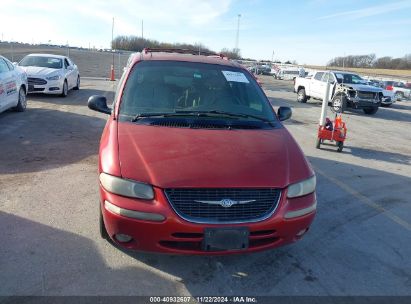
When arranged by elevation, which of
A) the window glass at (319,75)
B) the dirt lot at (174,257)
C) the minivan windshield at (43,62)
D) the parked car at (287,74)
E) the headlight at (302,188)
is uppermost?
the parked car at (287,74)

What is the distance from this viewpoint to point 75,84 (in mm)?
16750

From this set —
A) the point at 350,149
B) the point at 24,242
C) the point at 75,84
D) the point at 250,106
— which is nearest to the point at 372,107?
the point at 350,149

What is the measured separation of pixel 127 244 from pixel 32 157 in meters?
4.16

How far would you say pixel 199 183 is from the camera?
3100 millimetres

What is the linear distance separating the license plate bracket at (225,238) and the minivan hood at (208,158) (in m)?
0.34

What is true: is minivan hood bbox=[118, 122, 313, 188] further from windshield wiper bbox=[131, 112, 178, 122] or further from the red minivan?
windshield wiper bbox=[131, 112, 178, 122]

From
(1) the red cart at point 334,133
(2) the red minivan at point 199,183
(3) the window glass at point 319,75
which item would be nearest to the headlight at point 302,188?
(2) the red minivan at point 199,183

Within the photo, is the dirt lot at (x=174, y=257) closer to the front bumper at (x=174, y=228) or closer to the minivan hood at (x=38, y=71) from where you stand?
the front bumper at (x=174, y=228)

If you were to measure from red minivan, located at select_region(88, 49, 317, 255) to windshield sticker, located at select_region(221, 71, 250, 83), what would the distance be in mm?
793

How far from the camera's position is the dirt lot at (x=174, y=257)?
3.29 metres

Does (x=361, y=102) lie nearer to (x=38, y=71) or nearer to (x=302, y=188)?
(x=38, y=71)

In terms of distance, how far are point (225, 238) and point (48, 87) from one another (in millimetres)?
12527

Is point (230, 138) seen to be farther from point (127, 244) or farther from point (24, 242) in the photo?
point (24, 242)

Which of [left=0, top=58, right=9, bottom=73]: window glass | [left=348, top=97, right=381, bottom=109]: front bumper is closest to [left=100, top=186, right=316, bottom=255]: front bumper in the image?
[left=0, top=58, right=9, bottom=73]: window glass
